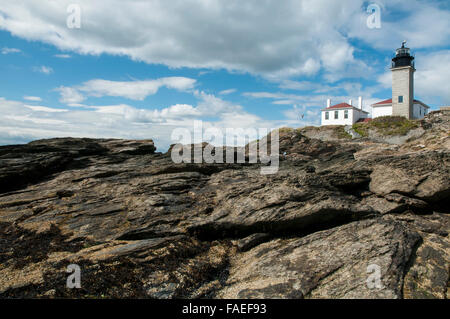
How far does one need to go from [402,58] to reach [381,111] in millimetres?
16522

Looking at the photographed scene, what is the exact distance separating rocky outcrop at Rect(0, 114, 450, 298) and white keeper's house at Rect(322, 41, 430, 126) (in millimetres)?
71018

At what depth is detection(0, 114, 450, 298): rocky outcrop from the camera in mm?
10305

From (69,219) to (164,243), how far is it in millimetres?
7474

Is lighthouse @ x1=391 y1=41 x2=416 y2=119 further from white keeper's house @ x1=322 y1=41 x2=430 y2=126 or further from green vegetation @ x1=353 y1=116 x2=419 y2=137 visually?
green vegetation @ x1=353 y1=116 x2=419 y2=137

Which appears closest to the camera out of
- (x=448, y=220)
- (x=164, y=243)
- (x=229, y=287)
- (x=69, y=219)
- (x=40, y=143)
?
(x=229, y=287)

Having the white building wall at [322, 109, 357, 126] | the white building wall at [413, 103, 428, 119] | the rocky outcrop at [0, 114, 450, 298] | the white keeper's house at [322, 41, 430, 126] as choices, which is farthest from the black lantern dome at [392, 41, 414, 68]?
the rocky outcrop at [0, 114, 450, 298]

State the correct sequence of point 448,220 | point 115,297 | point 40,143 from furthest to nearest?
point 40,143, point 448,220, point 115,297

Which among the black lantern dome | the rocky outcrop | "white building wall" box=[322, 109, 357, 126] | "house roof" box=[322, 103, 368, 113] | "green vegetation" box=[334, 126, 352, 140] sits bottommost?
the rocky outcrop

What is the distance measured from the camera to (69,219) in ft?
55.1

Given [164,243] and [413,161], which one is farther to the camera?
[413,161]

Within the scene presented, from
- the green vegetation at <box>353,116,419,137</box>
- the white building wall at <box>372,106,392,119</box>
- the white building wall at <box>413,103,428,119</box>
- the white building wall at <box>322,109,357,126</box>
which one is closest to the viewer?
the green vegetation at <box>353,116,419,137</box>
